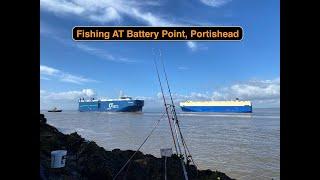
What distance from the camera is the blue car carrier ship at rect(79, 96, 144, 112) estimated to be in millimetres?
114938

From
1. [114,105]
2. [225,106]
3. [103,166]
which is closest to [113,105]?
[114,105]

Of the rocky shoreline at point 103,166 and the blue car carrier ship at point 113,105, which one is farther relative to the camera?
the blue car carrier ship at point 113,105

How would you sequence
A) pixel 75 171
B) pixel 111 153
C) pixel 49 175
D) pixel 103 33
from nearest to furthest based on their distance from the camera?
pixel 103 33
pixel 49 175
pixel 75 171
pixel 111 153

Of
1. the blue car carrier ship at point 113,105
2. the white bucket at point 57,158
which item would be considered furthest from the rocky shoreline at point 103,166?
the blue car carrier ship at point 113,105

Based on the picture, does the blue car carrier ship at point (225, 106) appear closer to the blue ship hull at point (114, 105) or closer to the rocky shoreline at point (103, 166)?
the blue ship hull at point (114, 105)

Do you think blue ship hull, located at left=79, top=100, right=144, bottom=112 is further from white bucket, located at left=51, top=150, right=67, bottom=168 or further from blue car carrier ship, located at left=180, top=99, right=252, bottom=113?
white bucket, located at left=51, top=150, right=67, bottom=168

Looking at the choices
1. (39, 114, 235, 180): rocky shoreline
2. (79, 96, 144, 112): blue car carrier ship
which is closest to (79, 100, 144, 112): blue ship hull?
(79, 96, 144, 112): blue car carrier ship

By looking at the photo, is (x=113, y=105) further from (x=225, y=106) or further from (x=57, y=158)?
(x=57, y=158)

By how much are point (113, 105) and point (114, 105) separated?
0.35 m

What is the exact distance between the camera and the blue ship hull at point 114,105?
377 feet
